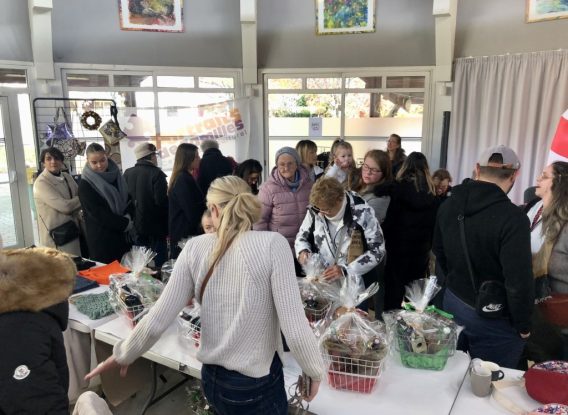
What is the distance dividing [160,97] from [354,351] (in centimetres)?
493

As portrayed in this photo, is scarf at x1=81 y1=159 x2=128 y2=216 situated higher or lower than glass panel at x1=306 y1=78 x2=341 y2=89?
lower

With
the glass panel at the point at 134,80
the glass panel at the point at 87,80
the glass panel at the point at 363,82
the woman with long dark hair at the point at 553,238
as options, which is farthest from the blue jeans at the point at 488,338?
the glass panel at the point at 87,80

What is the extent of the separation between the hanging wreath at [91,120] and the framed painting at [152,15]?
1139 mm

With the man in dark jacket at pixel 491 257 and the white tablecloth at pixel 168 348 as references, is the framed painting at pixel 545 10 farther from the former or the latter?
the white tablecloth at pixel 168 348

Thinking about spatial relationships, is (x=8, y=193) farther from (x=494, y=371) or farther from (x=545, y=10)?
(x=545, y=10)

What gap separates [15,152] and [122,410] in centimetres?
372

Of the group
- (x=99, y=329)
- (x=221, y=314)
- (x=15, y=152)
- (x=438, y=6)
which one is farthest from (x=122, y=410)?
(x=438, y=6)

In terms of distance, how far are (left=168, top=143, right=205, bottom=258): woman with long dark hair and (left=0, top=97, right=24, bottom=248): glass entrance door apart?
2.82m

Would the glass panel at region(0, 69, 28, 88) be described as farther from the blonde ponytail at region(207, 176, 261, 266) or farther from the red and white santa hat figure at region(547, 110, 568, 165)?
the red and white santa hat figure at region(547, 110, 568, 165)

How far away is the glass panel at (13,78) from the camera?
4.81m

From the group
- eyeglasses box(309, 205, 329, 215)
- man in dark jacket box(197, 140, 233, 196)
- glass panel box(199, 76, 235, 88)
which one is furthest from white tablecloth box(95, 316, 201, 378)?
glass panel box(199, 76, 235, 88)

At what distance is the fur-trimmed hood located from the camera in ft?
4.38

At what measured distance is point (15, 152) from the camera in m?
5.02

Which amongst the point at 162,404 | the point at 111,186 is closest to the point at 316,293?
the point at 162,404
